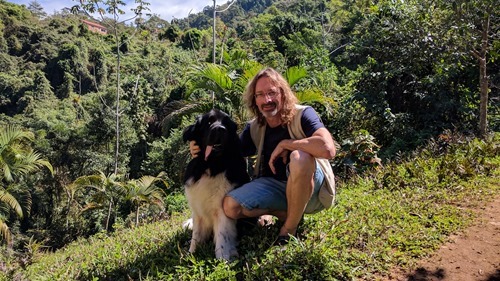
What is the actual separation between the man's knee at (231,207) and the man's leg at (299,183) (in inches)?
15.2

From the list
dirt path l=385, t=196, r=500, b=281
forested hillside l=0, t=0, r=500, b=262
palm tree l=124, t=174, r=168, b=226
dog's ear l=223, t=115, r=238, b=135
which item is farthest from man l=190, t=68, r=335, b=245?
palm tree l=124, t=174, r=168, b=226

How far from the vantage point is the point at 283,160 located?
2908 millimetres

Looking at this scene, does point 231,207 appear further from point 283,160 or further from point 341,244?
point 341,244

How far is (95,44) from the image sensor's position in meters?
45.5

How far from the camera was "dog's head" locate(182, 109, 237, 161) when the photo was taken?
279 centimetres

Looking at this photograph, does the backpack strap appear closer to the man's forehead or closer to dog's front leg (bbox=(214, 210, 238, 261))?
the man's forehead

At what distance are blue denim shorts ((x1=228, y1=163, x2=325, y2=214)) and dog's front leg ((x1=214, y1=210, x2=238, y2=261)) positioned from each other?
0.22 meters

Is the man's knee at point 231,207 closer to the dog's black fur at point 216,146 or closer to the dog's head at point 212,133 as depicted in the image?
the dog's black fur at point 216,146

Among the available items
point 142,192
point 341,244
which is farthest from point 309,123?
point 142,192

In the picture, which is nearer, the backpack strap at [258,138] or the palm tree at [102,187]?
the backpack strap at [258,138]

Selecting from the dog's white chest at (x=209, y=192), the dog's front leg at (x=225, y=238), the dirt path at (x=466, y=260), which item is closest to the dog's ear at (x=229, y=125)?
the dog's white chest at (x=209, y=192)

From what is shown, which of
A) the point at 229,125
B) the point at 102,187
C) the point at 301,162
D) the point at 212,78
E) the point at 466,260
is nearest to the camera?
the point at 301,162

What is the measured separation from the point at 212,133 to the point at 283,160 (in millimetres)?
599

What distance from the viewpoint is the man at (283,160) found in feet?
8.61
